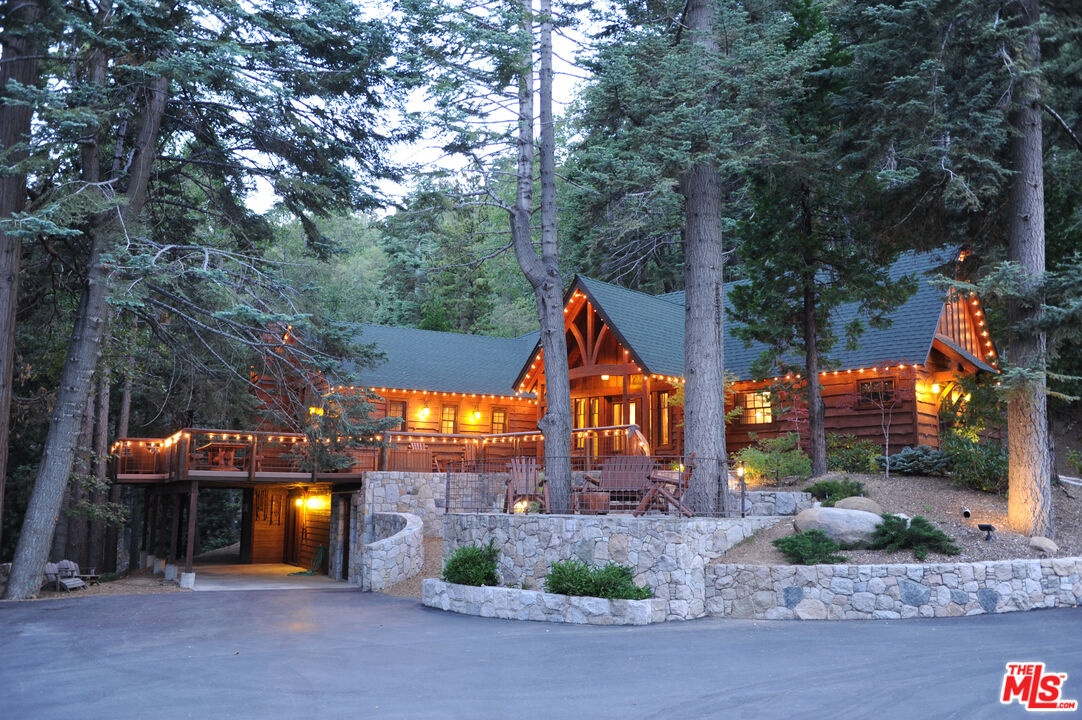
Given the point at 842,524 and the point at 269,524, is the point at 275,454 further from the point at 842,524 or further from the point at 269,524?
the point at 842,524

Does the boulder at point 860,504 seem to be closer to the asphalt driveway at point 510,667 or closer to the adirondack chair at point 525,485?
the asphalt driveway at point 510,667

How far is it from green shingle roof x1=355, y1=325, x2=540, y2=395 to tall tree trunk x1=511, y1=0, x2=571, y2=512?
368 inches

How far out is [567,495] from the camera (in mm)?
14844

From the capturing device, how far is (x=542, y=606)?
12211 mm

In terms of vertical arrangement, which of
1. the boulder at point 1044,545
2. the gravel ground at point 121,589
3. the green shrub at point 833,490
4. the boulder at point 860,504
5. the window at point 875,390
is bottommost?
the gravel ground at point 121,589

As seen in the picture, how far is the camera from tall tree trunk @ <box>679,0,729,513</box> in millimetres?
14195

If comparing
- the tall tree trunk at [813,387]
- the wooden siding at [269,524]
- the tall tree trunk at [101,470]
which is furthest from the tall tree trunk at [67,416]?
the tall tree trunk at [813,387]

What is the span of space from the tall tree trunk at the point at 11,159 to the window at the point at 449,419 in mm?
12437

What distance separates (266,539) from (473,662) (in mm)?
20363

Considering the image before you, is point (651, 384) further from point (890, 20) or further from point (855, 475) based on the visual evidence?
point (890, 20)

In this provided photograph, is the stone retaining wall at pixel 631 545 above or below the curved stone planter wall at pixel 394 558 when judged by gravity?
above

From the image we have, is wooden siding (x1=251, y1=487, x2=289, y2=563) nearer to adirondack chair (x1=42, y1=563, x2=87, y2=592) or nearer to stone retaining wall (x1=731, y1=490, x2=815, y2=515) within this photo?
adirondack chair (x1=42, y1=563, x2=87, y2=592)

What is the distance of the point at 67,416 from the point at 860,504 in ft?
49.2

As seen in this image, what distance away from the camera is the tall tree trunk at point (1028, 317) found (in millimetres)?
13672
